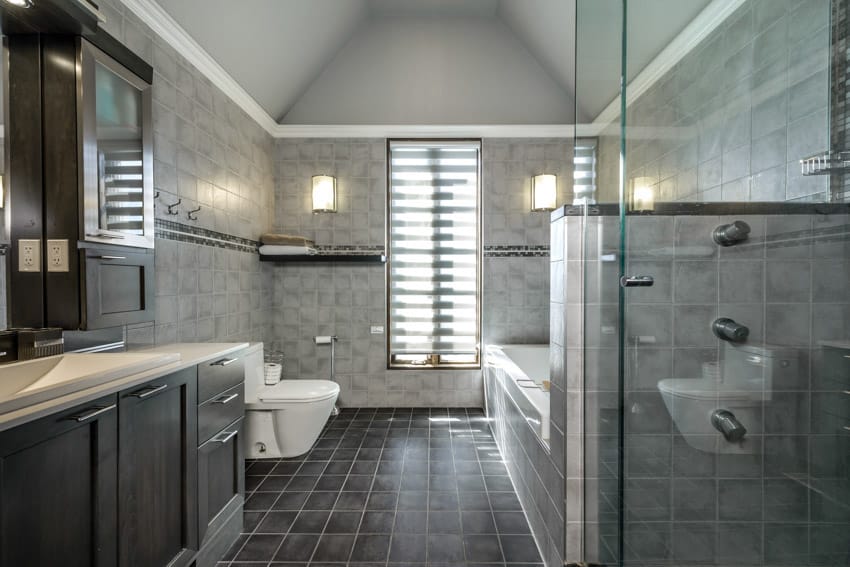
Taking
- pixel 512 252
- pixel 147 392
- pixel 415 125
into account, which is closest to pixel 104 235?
pixel 147 392

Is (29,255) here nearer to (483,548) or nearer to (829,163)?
(483,548)

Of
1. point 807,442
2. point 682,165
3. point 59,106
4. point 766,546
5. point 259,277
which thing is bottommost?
point 766,546

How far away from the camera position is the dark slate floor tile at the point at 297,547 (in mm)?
1689

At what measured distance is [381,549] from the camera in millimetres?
1738

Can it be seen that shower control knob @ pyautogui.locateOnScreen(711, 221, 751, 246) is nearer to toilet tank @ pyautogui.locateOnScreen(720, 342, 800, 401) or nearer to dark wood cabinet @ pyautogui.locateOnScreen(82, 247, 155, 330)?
toilet tank @ pyautogui.locateOnScreen(720, 342, 800, 401)

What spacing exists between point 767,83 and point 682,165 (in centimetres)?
21

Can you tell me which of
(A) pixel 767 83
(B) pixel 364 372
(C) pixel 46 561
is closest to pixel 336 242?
(B) pixel 364 372

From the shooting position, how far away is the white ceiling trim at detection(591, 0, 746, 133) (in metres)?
0.88

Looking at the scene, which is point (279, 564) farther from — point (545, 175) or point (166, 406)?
point (545, 175)

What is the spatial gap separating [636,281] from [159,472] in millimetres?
1615

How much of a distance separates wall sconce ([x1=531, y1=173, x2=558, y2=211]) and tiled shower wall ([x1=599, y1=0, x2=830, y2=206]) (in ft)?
8.05

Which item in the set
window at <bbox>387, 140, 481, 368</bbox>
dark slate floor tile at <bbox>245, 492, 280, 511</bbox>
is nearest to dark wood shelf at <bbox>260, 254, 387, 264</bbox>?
window at <bbox>387, 140, 481, 368</bbox>

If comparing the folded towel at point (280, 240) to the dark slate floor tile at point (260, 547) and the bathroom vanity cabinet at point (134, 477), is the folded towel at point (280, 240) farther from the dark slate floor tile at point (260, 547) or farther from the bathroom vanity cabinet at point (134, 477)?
the dark slate floor tile at point (260, 547)

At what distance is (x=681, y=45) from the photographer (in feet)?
3.16
